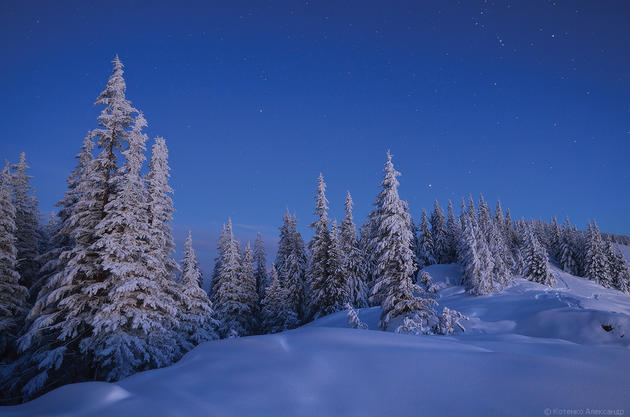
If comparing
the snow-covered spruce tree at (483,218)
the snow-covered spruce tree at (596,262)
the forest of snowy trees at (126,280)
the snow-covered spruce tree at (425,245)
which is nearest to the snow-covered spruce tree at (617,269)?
the snow-covered spruce tree at (596,262)

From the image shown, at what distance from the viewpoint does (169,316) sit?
12281 mm

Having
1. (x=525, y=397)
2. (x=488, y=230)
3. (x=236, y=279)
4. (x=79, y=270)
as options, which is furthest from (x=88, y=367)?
(x=488, y=230)

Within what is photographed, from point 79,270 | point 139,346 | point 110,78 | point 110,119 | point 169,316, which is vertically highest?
point 110,78

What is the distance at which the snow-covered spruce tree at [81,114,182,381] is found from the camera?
1022cm

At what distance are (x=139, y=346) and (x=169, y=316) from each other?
1.89 meters

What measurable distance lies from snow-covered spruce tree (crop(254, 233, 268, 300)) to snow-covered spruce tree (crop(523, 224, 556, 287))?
1611 inches

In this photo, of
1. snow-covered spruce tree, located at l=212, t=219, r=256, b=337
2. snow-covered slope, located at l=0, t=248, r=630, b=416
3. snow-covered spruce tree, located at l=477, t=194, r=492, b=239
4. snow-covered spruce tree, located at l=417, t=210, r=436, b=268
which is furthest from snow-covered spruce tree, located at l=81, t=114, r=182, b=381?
snow-covered spruce tree, located at l=417, t=210, r=436, b=268

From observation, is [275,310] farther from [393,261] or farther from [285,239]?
[393,261]

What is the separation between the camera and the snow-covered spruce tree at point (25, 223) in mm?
18750

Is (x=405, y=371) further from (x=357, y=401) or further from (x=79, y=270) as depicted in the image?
(x=79, y=270)

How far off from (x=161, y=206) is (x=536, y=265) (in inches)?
2097

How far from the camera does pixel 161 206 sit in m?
14.0

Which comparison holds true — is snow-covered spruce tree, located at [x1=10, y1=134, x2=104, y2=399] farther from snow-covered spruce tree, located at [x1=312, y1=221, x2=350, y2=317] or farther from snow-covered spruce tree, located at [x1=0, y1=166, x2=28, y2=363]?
snow-covered spruce tree, located at [x1=312, y1=221, x2=350, y2=317]

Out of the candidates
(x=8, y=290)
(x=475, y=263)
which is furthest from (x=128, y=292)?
(x=475, y=263)
